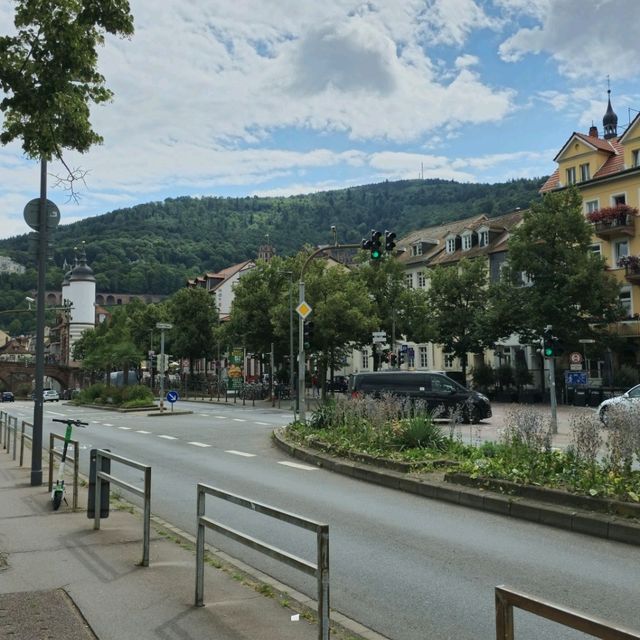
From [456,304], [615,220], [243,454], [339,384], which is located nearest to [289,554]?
[243,454]

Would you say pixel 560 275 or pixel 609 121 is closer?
pixel 560 275

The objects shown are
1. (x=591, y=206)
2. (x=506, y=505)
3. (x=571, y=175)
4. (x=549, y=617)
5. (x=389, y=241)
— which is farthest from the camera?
(x=571, y=175)

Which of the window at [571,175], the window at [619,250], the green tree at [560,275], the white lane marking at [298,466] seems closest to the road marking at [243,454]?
the white lane marking at [298,466]

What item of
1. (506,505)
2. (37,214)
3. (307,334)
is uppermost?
(37,214)

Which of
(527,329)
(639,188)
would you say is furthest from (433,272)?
(639,188)

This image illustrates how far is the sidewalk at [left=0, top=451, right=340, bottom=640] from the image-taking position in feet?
15.2

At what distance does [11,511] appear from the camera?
9281 millimetres

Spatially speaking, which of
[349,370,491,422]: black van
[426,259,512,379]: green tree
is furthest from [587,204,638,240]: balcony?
[349,370,491,422]: black van

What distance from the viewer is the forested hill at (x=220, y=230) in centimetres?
15675

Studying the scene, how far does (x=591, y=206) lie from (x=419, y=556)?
44464 mm

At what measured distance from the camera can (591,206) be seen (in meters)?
47.0

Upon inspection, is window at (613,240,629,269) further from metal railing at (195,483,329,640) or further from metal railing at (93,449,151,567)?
metal railing at (195,483,329,640)

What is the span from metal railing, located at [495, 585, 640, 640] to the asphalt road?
0.31m

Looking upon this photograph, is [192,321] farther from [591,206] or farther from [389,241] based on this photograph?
[389,241]
